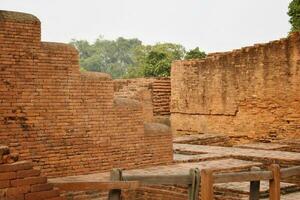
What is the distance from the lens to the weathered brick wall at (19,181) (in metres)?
4.48

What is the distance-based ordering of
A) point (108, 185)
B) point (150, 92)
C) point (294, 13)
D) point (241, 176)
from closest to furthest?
point (108, 185), point (241, 176), point (150, 92), point (294, 13)

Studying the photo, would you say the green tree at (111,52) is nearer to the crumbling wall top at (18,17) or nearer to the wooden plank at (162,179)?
the crumbling wall top at (18,17)

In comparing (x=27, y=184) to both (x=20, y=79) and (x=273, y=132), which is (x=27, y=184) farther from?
(x=273, y=132)

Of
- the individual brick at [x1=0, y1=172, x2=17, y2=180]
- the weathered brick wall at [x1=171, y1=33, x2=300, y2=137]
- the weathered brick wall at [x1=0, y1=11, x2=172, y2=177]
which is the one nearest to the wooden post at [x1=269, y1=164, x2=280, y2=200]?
the individual brick at [x1=0, y1=172, x2=17, y2=180]

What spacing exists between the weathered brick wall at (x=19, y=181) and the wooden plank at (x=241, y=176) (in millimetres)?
1738

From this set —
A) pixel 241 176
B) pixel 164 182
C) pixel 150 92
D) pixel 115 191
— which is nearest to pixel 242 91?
pixel 150 92

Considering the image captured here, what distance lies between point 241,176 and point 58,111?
379 centimetres

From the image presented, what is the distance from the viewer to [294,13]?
757 inches

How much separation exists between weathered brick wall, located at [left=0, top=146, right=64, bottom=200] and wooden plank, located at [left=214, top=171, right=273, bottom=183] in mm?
1738

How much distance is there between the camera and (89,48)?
283 ft

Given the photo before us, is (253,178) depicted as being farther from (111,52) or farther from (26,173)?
(111,52)

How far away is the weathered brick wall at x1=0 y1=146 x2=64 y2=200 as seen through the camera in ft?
14.7

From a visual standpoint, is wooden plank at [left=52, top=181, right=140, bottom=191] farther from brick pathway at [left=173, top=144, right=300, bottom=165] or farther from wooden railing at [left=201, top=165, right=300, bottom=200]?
brick pathway at [left=173, top=144, right=300, bottom=165]

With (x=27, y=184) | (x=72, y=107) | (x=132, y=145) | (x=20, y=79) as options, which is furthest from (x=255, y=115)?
(x=27, y=184)
